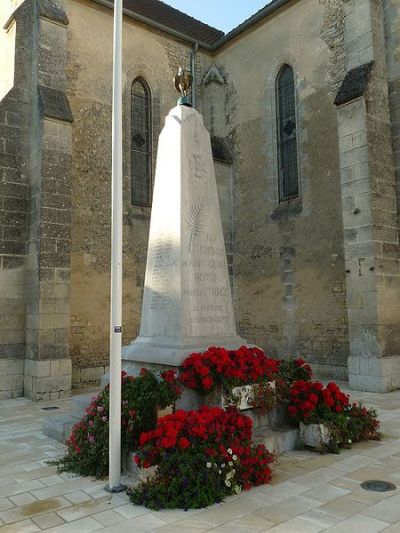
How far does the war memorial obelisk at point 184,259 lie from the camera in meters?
5.08

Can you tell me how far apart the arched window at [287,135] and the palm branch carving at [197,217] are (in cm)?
656

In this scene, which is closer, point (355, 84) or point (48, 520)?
point (48, 520)

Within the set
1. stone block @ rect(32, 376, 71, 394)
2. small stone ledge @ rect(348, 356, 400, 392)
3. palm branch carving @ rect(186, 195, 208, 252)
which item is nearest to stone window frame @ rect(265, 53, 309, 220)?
small stone ledge @ rect(348, 356, 400, 392)

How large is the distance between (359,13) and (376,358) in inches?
271

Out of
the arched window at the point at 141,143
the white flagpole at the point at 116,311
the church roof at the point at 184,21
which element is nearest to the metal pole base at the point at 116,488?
the white flagpole at the point at 116,311

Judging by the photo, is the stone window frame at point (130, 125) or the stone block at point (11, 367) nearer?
the stone block at point (11, 367)

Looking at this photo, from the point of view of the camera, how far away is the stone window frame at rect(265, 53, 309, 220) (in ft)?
36.7

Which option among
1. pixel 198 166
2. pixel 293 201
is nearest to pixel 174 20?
pixel 293 201

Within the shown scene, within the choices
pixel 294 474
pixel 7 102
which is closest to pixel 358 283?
pixel 294 474

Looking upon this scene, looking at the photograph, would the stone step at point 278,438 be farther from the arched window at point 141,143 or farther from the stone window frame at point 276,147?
the arched window at point 141,143

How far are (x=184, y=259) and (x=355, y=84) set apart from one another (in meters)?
6.24

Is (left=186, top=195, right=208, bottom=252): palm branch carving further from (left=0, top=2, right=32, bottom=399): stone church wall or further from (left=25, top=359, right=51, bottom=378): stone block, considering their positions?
(left=0, top=2, right=32, bottom=399): stone church wall

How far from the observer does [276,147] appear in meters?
12.0

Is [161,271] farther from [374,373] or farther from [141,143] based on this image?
[141,143]
